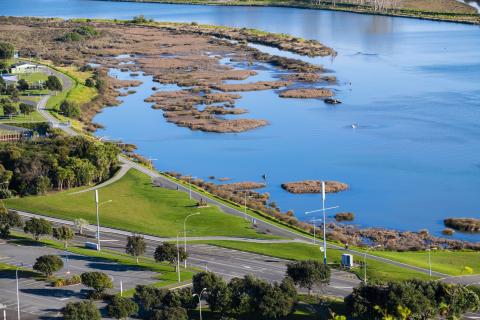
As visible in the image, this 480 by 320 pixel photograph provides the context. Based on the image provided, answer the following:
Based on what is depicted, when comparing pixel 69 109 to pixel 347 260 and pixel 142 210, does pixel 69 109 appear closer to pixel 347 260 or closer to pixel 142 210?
pixel 142 210

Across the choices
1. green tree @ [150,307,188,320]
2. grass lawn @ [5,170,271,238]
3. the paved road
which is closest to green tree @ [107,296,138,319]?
green tree @ [150,307,188,320]

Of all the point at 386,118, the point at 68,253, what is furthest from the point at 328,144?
the point at 68,253

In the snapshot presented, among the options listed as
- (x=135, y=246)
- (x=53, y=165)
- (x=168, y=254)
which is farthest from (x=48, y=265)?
(x=53, y=165)

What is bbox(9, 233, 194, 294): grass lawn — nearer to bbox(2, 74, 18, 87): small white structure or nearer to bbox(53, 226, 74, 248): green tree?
bbox(53, 226, 74, 248): green tree

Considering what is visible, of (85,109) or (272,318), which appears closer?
(272,318)

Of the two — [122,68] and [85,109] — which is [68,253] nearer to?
[85,109]

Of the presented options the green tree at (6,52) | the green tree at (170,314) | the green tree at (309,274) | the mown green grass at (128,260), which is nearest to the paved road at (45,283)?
the mown green grass at (128,260)
